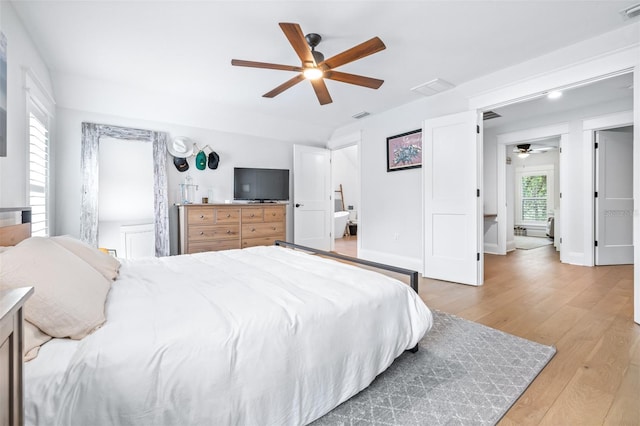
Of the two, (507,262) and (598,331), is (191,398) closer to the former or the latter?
(598,331)

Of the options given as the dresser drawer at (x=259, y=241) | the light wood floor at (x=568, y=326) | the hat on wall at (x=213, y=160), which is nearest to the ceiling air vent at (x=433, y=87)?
the light wood floor at (x=568, y=326)

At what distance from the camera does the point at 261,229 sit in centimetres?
450

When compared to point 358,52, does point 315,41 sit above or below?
above

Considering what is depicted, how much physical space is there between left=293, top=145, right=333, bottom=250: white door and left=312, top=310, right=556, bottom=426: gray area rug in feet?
11.6

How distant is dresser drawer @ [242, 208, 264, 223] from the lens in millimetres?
4344

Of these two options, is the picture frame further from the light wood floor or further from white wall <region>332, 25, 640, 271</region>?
the light wood floor

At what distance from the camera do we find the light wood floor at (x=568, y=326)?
1385 millimetres

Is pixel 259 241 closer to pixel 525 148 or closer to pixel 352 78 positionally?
pixel 352 78

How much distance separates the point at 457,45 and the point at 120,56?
3369 mm

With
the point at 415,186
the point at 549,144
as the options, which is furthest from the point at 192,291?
the point at 549,144

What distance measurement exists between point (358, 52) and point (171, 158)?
3.25 metres

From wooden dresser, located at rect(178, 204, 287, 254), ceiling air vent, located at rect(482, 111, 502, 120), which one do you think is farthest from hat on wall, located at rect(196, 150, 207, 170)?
ceiling air vent, located at rect(482, 111, 502, 120)

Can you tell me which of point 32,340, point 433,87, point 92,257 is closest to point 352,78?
point 433,87

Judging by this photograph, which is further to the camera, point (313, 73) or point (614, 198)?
point (614, 198)
